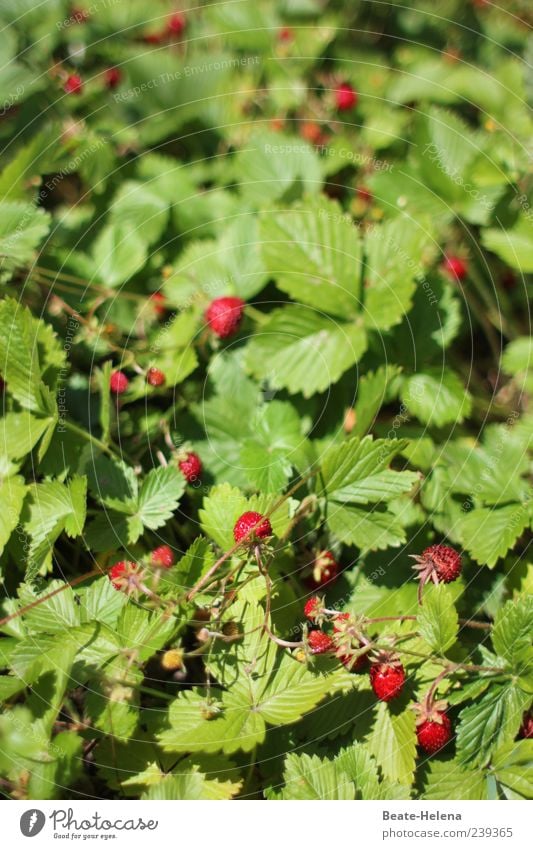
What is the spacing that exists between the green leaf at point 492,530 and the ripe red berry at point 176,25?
195cm

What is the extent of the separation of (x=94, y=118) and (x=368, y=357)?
3.84 ft

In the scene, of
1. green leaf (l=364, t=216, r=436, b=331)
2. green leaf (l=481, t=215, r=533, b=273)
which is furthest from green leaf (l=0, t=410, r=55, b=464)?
green leaf (l=481, t=215, r=533, b=273)

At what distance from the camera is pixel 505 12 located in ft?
8.67

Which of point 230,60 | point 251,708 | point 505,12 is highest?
point 505,12

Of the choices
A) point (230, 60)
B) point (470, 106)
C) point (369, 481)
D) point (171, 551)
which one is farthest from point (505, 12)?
point (171, 551)

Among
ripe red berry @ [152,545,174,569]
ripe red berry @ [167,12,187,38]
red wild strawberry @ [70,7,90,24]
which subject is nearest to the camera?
ripe red berry @ [152,545,174,569]

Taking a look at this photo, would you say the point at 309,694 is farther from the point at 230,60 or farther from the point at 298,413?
the point at 230,60

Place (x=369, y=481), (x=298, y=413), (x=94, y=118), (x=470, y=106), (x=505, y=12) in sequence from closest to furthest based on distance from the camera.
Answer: (x=369, y=481), (x=298, y=413), (x=94, y=118), (x=470, y=106), (x=505, y=12)

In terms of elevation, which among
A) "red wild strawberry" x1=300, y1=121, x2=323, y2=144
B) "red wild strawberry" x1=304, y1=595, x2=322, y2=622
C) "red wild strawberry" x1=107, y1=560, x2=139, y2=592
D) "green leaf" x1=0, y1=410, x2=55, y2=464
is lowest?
"red wild strawberry" x1=304, y1=595, x2=322, y2=622

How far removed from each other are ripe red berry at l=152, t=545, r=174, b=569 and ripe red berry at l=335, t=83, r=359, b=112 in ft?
5.11

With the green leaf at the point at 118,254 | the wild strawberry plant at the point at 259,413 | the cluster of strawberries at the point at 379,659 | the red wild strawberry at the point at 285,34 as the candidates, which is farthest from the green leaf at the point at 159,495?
the red wild strawberry at the point at 285,34

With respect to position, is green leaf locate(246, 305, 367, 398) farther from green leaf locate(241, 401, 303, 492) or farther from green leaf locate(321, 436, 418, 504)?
green leaf locate(321, 436, 418, 504)

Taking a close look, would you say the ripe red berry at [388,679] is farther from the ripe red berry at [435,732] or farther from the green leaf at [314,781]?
the green leaf at [314,781]

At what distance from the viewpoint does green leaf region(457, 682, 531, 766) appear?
1.26 m
